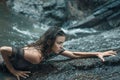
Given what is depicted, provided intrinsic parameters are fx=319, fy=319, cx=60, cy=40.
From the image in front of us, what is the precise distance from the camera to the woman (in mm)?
5367

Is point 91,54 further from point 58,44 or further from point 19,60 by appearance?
point 19,60

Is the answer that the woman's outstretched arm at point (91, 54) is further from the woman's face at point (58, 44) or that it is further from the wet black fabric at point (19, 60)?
the wet black fabric at point (19, 60)

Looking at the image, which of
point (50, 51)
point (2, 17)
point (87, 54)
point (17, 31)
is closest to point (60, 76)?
point (50, 51)

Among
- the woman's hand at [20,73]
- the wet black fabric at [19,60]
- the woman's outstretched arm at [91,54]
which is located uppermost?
the woman's outstretched arm at [91,54]

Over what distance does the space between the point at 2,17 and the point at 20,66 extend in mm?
9728

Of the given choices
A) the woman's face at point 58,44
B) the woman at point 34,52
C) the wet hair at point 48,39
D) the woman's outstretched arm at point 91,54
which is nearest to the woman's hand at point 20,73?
the woman at point 34,52

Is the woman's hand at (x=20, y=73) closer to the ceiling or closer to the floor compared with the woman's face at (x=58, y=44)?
closer to the floor

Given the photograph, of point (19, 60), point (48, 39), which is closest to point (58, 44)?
point (48, 39)

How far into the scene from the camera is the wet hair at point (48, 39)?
5340 millimetres

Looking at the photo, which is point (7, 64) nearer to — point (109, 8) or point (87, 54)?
point (87, 54)

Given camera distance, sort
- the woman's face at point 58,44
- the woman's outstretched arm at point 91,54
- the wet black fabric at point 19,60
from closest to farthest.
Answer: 1. the woman's face at point 58,44
2. the wet black fabric at point 19,60
3. the woman's outstretched arm at point 91,54

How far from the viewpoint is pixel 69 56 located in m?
6.05

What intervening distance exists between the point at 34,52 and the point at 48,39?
333mm

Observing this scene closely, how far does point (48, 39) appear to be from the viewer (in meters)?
5.42
